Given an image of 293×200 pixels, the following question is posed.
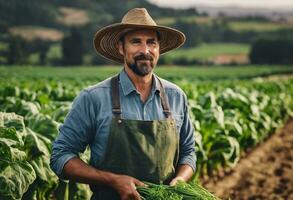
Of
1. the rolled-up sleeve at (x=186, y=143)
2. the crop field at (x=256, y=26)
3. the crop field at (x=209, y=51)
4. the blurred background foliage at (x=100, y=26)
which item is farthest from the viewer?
the crop field at (x=256, y=26)

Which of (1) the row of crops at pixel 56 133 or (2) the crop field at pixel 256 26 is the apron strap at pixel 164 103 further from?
(2) the crop field at pixel 256 26

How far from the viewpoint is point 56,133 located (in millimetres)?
4832

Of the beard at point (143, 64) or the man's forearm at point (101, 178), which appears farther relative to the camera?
the beard at point (143, 64)

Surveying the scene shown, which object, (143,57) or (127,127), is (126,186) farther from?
(143,57)

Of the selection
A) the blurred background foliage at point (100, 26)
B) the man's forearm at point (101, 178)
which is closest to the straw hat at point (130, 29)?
the man's forearm at point (101, 178)

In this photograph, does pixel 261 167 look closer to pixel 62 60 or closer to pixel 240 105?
pixel 240 105

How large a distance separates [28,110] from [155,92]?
276 centimetres

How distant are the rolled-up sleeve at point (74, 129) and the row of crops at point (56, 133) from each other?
0.28m

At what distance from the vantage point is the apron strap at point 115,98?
2.98 meters

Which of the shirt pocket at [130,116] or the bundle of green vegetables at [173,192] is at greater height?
the shirt pocket at [130,116]

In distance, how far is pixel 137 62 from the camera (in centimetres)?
302

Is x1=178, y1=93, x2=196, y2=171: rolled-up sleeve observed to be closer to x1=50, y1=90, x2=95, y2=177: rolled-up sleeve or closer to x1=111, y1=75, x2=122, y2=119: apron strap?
x1=111, y1=75, x2=122, y2=119: apron strap

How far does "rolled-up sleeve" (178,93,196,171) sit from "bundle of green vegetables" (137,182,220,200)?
0.30m

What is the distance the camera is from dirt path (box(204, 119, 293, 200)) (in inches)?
253
